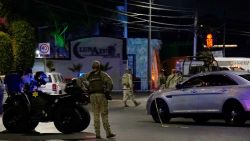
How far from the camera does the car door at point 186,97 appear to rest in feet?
58.1

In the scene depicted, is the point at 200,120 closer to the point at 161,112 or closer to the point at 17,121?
the point at 161,112

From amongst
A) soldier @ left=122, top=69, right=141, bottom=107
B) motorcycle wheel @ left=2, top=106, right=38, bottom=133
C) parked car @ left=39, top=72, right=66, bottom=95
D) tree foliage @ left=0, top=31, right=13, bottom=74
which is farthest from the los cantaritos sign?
motorcycle wheel @ left=2, top=106, right=38, bottom=133

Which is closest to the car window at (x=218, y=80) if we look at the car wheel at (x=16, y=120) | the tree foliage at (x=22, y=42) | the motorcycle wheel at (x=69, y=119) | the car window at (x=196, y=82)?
the car window at (x=196, y=82)

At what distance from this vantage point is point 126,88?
90.4 feet

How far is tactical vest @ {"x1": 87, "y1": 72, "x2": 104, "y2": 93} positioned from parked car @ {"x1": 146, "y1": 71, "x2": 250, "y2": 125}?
4.76 metres

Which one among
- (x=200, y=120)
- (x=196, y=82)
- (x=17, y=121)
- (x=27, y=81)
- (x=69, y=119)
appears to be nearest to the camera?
(x=69, y=119)

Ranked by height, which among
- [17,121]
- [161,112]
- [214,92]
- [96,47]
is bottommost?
[161,112]

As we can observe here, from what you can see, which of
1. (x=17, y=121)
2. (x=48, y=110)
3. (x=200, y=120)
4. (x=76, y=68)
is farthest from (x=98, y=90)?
(x=76, y=68)

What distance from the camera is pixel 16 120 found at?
1548cm

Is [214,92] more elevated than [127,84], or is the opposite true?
[214,92]

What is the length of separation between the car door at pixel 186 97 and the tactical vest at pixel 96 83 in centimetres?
502

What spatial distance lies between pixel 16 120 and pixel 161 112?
5035 mm

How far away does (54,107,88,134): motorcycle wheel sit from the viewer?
14.8 metres

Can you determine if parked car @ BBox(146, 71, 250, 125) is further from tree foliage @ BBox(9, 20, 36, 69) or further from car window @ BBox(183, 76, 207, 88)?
tree foliage @ BBox(9, 20, 36, 69)
